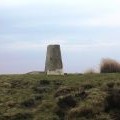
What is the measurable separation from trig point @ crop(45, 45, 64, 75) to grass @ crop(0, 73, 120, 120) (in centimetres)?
301

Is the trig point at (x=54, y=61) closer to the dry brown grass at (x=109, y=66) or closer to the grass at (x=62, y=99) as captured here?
the dry brown grass at (x=109, y=66)

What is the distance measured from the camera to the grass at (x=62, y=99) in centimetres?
1727

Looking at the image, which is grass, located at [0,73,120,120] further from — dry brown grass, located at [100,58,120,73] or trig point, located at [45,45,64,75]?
dry brown grass, located at [100,58,120,73]

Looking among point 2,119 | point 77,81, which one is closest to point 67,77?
point 77,81

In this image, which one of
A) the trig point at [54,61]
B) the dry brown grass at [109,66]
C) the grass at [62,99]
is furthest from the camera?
the dry brown grass at [109,66]

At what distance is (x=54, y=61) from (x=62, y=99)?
585 cm

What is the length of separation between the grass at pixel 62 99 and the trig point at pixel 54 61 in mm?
3015

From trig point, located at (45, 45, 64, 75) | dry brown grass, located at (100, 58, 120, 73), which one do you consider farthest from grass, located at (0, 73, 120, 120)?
dry brown grass, located at (100, 58, 120, 73)

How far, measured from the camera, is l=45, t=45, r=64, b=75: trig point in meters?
23.6

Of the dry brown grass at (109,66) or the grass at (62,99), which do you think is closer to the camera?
the grass at (62,99)

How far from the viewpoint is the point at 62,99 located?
1802 centimetres

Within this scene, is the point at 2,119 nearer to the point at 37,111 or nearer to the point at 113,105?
the point at 37,111

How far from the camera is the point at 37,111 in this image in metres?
17.9

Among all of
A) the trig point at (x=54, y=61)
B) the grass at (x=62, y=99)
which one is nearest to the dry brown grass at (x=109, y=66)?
the trig point at (x=54, y=61)
